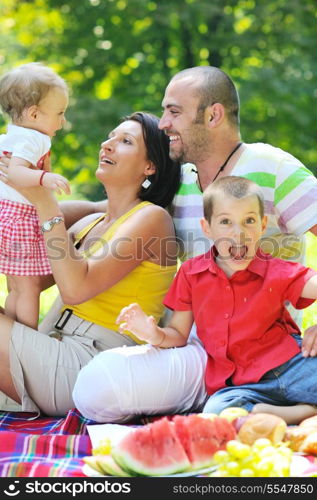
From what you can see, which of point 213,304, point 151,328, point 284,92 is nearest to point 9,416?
point 151,328

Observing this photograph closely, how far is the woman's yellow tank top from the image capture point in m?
3.81

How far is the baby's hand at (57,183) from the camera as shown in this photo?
3.44 metres

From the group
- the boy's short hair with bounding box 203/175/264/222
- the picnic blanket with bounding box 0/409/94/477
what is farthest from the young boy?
the picnic blanket with bounding box 0/409/94/477

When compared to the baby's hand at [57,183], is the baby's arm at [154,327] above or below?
below

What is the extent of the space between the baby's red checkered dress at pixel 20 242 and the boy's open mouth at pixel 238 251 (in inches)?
38.8

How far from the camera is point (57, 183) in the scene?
11.3 ft

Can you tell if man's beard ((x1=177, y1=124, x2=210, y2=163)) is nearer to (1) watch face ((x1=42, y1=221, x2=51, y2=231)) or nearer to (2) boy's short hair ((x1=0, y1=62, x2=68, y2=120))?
(2) boy's short hair ((x1=0, y1=62, x2=68, y2=120))

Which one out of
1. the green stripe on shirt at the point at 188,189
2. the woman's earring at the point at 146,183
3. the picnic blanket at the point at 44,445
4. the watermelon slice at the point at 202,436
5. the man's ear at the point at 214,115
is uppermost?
the man's ear at the point at 214,115

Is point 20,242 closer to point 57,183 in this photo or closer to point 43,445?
point 57,183

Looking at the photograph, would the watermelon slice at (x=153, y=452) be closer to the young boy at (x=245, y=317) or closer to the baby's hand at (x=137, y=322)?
the young boy at (x=245, y=317)

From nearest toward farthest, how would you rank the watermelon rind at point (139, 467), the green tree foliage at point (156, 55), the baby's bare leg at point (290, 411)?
the watermelon rind at point (139, 467)
the baby's bare leg at point (290, 411)
the green tree foliage at point (156, 55)

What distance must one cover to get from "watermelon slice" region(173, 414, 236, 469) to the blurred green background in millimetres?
12606

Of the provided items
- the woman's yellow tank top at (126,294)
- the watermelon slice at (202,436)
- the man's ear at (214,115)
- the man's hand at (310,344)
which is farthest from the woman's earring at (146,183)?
the watermelon slice at (202,436)

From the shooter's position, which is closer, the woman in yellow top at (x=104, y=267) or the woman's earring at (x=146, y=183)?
the woman in yellow top at (x=104, y=267)
